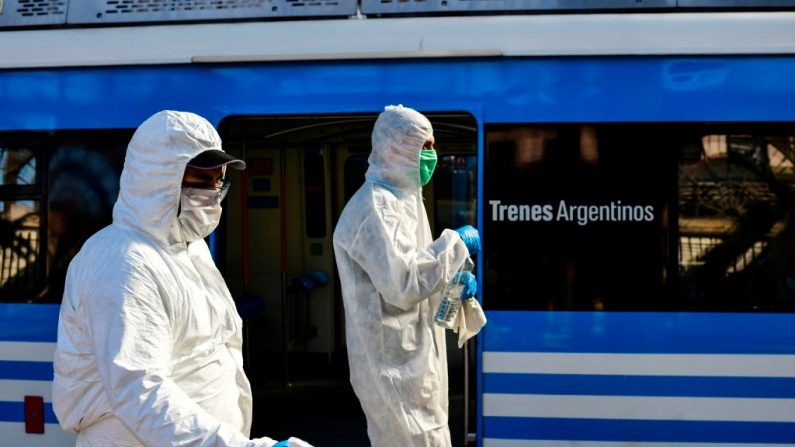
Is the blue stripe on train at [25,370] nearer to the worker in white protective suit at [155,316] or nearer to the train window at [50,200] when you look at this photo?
the train window at [50,200]

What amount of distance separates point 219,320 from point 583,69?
101 inches

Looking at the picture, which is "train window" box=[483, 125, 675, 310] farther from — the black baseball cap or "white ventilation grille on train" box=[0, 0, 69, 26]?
"white ventilation grille on train" box=[0, 0, 69, 26]

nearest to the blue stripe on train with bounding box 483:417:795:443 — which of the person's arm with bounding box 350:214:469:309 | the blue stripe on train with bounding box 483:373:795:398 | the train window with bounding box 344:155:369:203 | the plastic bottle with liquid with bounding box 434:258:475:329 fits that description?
the blue stripe on train with bounding box 483:373:795:398

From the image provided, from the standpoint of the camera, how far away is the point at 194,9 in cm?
443

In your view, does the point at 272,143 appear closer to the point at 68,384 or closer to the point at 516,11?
the point at 516,11

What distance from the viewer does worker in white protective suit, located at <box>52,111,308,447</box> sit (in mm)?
1923

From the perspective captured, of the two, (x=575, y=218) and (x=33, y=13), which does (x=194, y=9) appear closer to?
(x=33, y=13)

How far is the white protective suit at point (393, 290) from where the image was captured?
3.42 meters

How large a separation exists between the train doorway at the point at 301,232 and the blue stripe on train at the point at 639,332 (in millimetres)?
2525

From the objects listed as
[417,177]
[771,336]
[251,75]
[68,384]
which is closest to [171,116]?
[68,384]

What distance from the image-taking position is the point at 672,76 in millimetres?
4160

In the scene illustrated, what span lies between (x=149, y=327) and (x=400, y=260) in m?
1.52

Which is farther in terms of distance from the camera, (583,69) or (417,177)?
(583,69)

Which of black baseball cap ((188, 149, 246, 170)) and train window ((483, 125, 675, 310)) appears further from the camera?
train window ((483, 125, 675, 310))
